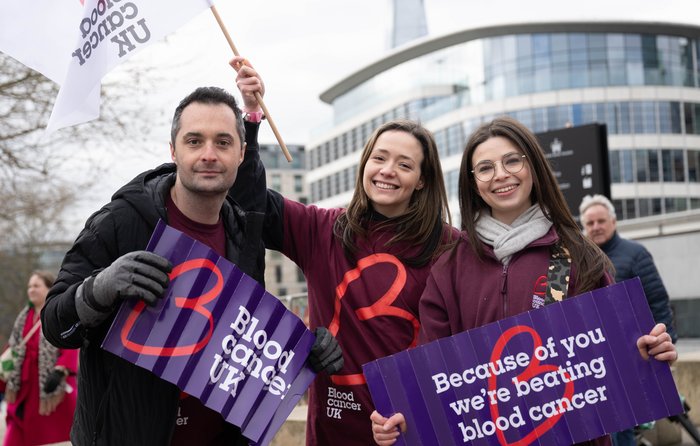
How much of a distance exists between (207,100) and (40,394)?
4.97 m

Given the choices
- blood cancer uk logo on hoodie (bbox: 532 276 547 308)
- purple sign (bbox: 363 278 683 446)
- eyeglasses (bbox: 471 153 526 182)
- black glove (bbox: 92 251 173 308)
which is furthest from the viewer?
eyeglasses (bbox: 471 153 526 182)

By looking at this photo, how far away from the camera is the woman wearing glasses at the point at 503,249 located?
3260mm

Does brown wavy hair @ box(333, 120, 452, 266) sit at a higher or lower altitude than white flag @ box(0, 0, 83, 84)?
lower

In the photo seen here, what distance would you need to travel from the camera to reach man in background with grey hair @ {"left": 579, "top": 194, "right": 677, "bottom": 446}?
21.0ft

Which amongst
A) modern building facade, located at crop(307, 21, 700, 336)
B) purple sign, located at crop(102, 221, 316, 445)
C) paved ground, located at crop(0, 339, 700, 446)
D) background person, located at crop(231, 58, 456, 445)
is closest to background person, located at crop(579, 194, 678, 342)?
paved ground, located at crop(0, 339, 700, 446)

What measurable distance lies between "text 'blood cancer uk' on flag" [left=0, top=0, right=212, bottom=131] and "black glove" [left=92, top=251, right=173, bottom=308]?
1.00m

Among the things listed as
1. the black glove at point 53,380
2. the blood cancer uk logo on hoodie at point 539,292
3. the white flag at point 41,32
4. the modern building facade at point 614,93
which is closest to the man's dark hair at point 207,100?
the white flag at point 41,32

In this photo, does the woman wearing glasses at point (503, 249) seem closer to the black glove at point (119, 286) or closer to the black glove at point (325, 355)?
the black glove at point (325, 355)

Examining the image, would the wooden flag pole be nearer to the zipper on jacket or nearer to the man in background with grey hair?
the zipper on jacket

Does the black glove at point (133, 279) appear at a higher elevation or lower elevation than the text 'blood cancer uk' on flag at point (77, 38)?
lower

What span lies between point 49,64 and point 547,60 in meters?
57.7

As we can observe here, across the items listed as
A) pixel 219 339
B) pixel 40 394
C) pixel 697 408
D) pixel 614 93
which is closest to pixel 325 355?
pixel 219 339

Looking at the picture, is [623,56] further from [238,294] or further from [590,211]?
[238,294]

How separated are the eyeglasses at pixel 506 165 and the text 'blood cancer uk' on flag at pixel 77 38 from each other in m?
1.59
